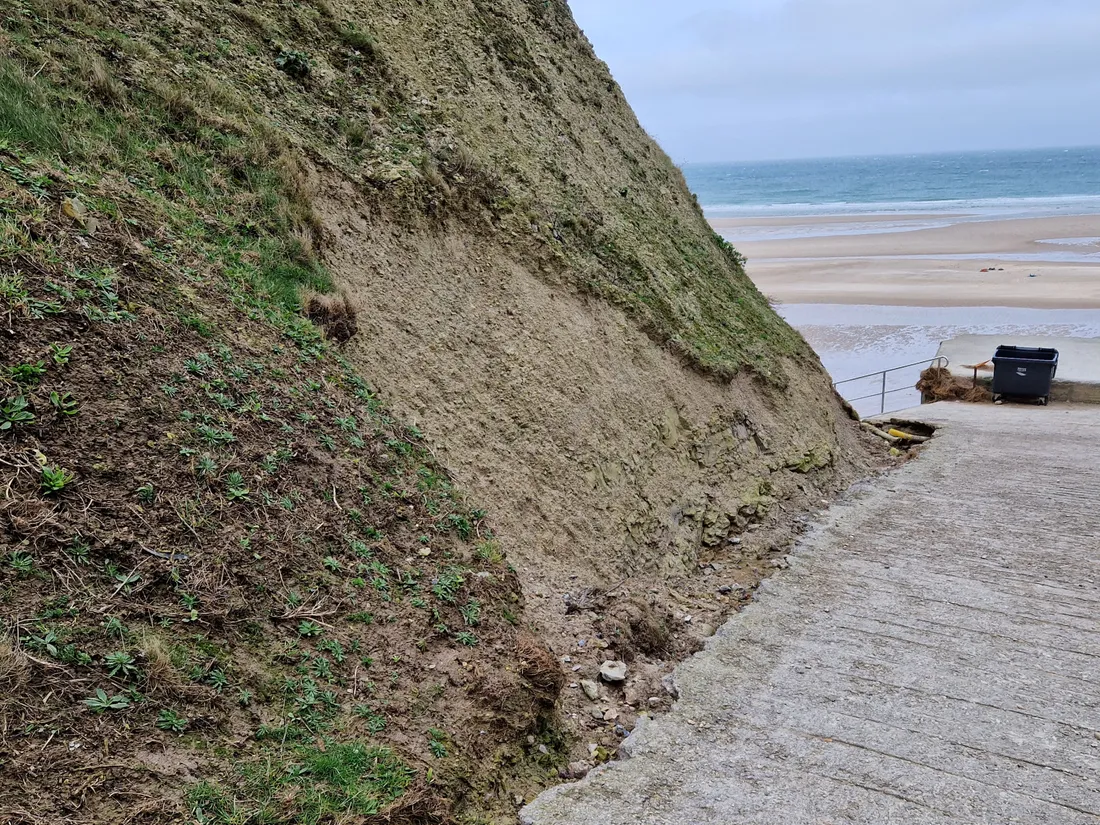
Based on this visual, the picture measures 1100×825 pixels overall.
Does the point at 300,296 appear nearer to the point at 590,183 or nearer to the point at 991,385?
the point at 590,183

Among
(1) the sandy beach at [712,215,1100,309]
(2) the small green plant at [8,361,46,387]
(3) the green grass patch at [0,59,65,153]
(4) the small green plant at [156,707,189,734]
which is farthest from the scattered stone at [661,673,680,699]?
(1) the sandy beach at [712,215,1100,309]

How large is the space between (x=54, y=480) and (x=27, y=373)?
30.6 inches

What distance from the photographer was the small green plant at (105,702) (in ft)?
12.0

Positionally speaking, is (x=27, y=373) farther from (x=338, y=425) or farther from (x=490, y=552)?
(x=490, y=552)

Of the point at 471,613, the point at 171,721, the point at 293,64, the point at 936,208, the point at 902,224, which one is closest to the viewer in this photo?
the point at 171,721

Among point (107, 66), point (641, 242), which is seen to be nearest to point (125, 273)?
point (107, 66)

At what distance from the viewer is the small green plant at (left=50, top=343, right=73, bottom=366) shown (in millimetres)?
4652

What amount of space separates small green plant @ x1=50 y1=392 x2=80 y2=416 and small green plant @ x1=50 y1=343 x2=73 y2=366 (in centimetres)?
24

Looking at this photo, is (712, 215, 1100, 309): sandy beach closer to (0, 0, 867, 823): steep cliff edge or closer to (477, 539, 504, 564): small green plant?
(0, 0, 867, 823): steep cliff edge

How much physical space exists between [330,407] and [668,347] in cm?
631

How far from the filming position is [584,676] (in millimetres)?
6566

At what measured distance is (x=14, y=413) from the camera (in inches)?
169

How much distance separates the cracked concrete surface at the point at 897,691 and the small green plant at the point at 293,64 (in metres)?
8.36

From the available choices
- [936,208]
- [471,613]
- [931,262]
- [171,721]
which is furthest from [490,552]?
[936,208]
